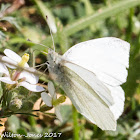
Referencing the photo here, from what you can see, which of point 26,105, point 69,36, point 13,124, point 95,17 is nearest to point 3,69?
point 26,105

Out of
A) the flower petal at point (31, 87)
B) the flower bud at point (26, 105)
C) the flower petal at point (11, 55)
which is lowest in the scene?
the flower bud at point (26, 105)

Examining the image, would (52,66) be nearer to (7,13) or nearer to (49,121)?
(49,121)

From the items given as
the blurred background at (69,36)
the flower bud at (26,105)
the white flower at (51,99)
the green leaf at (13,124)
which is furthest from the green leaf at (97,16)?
the flower bud at (26,105)

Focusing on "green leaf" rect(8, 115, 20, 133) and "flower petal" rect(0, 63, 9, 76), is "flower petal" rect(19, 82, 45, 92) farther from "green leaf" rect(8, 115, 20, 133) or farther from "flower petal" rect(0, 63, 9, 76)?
"green leaf" rect(8, 115, 20, 133)

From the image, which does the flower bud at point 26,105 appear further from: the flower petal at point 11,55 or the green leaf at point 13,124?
the green leaf at point 13,124

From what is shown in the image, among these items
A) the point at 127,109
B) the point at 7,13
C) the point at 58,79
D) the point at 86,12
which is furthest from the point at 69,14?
the point at 58,79

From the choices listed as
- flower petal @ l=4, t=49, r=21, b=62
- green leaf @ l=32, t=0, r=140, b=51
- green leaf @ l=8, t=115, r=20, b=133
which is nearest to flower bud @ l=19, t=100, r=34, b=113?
flower petal @ l=4, t=49, r=21, b=62
